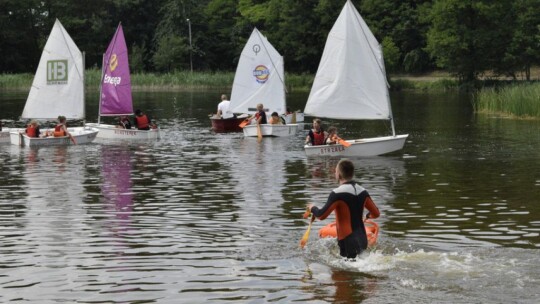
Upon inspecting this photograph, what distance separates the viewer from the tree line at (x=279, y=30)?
91.6m

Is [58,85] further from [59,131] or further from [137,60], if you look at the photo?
[137,60]

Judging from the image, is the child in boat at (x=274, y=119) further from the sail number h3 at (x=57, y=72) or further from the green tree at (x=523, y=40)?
the green tree at (x=523, y=40)

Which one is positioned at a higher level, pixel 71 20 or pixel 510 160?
pixel 71 20

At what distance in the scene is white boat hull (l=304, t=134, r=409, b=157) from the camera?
33.7 metres

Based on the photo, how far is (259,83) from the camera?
5006 cm

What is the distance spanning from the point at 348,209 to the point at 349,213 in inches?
3.0

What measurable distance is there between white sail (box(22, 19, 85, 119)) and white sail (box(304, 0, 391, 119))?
12409 millimetres

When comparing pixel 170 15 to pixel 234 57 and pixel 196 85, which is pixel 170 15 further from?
pixel 196 85

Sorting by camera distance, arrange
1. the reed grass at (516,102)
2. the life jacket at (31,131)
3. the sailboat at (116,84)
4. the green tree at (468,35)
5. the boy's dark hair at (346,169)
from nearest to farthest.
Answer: the boy's dark hair at (346,169) < the life jacket at (31,131) < the sailboat at (116,84) < the reed grass at (516,102) < the green tree at (468,35)

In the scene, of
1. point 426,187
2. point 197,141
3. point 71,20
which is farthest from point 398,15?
point 426,187

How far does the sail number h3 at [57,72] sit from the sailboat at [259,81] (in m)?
8.92

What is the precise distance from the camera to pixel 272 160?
111ft

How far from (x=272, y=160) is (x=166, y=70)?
297 feet

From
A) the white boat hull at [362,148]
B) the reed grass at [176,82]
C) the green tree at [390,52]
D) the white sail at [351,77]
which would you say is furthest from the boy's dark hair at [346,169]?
the green tree at [390,52]
